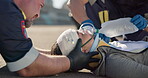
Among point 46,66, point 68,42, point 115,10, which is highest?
point 115,10

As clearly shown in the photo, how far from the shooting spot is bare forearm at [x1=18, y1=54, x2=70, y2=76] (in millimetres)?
2129

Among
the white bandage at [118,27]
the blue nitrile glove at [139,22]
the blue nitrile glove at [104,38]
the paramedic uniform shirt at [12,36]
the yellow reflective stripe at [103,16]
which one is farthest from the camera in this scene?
the yellow reflective stripe at [103,16]

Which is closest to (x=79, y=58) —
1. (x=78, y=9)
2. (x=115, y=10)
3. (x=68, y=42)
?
(x=68, y=42)

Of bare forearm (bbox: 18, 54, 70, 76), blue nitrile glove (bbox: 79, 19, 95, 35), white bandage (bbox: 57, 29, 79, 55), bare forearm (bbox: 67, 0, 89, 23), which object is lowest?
bare forearm (bbox: 18, 54, 70, 76)

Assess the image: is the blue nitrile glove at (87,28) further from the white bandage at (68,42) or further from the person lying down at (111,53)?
the white bandage at (68,42)

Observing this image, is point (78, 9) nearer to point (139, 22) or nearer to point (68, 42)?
point (139, 22)

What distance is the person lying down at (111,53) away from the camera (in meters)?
2.25

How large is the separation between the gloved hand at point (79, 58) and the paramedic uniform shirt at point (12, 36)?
1.16 ft

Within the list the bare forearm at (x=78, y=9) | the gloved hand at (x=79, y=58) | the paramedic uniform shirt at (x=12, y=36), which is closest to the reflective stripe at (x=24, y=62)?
the paramedic uniform shirt at (x=12, y=36)

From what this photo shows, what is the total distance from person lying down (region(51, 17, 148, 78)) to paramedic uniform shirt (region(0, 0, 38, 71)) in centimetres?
40

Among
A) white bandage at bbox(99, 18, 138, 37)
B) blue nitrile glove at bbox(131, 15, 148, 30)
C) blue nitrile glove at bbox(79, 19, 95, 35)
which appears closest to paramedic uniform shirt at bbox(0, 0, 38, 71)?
blue nitrile glove at bbox(79, 19, 95, 35)

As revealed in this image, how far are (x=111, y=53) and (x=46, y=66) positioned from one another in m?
0.56

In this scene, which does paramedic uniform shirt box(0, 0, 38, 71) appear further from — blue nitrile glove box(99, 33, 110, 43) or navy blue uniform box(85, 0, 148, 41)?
navy blue uniform box(85, 0, 148, 41)

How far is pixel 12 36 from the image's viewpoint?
2.02 meters
